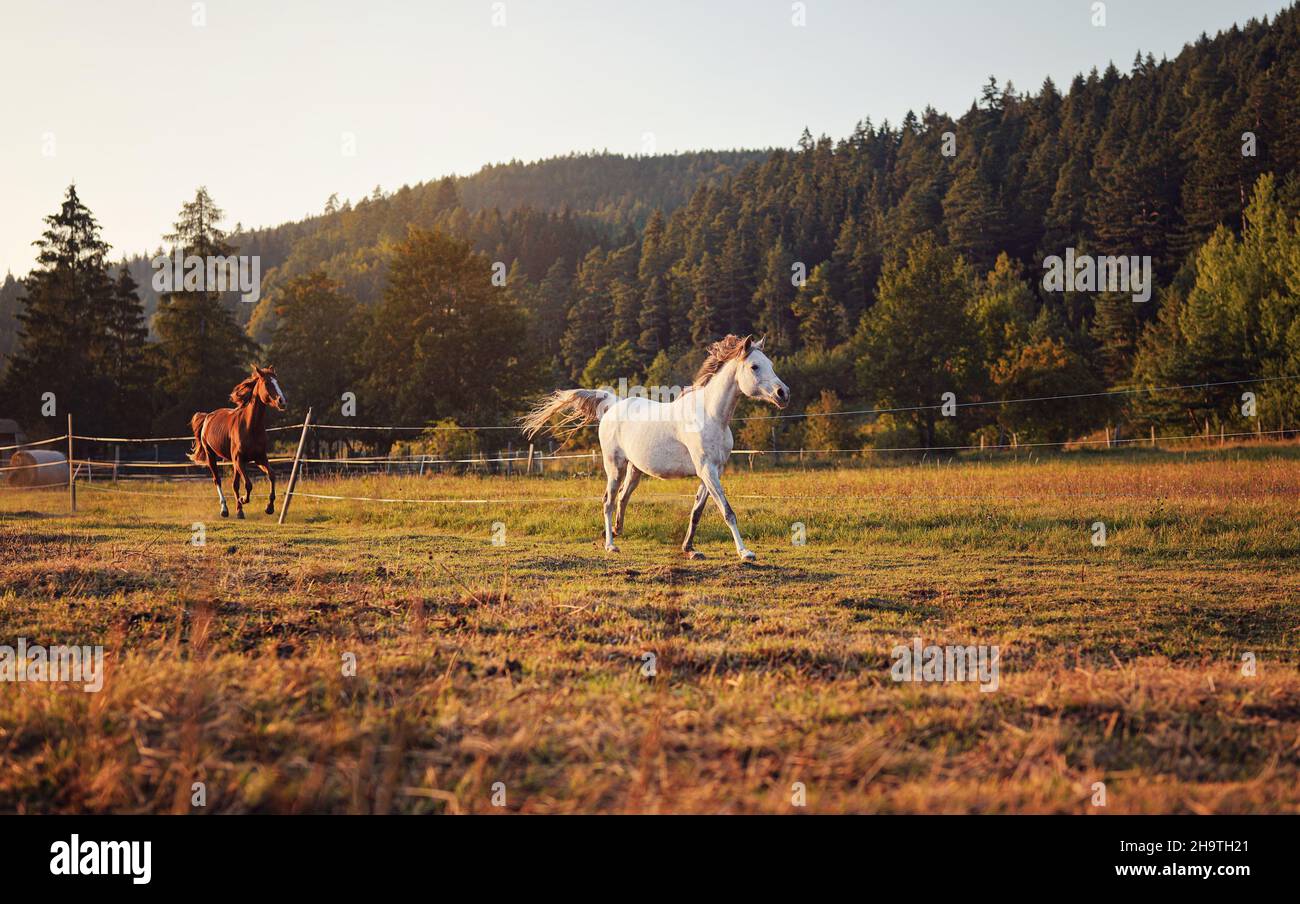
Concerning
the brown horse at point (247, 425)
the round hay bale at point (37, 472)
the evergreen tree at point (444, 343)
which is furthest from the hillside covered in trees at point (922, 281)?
the brown horse at point (247, 425)

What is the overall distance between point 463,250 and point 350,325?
951cm

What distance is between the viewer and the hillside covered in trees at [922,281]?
39375 mm

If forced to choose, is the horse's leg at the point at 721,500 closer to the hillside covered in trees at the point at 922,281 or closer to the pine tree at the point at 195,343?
the hillside covered in trees at the point at 922,281

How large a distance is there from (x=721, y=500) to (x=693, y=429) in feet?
3.36

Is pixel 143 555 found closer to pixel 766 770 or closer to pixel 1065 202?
pixel 766 770

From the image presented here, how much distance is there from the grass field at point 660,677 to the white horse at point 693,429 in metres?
0.83

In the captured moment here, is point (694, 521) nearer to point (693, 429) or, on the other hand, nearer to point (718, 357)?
point (693, 429)

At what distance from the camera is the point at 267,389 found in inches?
532

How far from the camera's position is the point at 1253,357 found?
1628 inches

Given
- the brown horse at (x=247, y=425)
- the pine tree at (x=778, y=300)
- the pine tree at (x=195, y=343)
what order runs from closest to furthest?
1. the brown horse at (x=247, y=425)
2. the pine tree at (x=195, y=343)
3. the pine tree at (x=778, y=300)

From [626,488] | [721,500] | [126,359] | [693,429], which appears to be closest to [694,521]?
[721,500]

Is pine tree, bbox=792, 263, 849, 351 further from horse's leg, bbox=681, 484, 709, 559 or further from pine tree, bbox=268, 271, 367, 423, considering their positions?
horse's leg, bbox=681, 484, 709, 559

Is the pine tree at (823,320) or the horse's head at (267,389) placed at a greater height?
the pine tree at (823,320)
